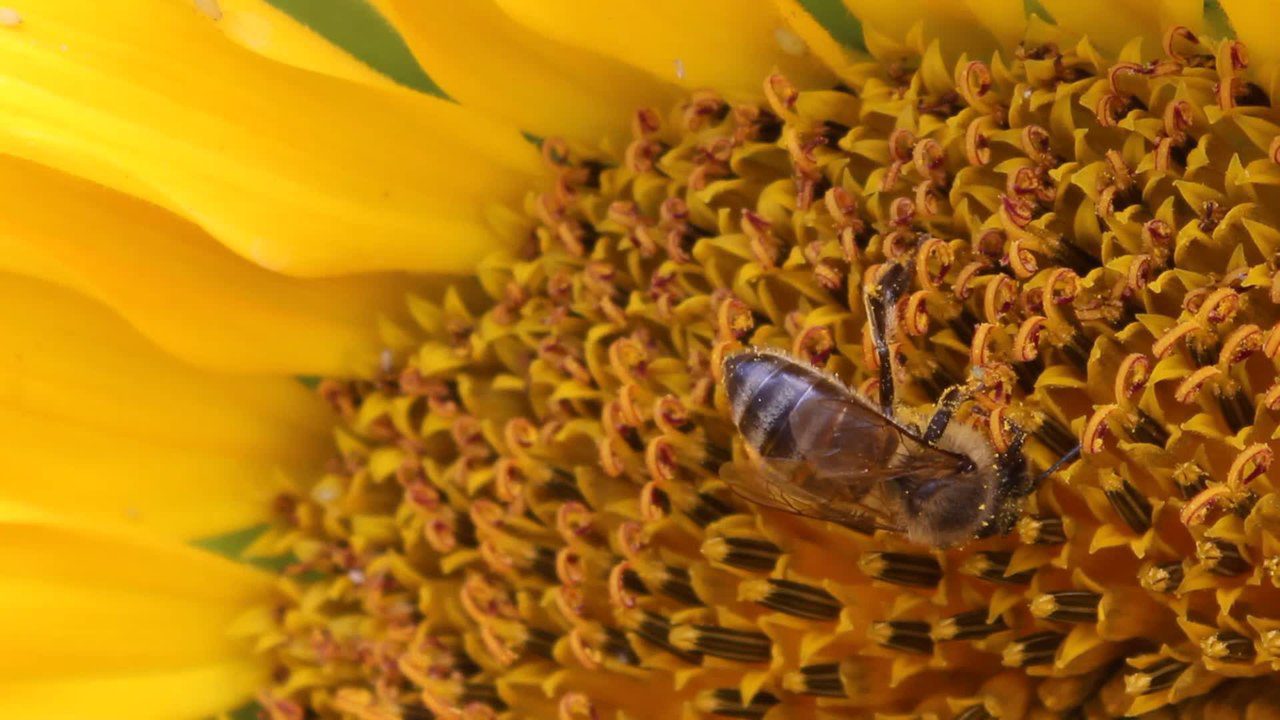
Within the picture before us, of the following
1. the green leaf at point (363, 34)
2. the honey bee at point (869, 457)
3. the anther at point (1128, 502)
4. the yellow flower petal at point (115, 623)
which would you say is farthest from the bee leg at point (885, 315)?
the yellow flower petal at point (115, 623)

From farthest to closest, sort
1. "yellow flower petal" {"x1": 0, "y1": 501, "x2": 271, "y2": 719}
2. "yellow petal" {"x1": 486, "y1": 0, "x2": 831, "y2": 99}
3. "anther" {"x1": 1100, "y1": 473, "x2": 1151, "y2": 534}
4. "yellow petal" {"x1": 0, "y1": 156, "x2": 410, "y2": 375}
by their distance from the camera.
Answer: "yellow flower petal" {"x1": 0, "y1": 501, "x2": 271, "y2": 719}
"yellow petal" {"x1": 0, "y1": 156, "x2": 410, "y2": 375}
"yellow petal" {"x1": 486, "y1": 0, "x2": 831, "y2": 99}
"anther" {"x1": 1100, "y1": 473, "x2": 1151, "y2": 534}

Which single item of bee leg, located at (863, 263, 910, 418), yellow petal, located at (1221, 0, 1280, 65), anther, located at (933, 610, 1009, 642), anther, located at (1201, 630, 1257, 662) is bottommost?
anther, located at (1201, 630, 1257, 662)

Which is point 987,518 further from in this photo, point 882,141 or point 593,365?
point 593,365

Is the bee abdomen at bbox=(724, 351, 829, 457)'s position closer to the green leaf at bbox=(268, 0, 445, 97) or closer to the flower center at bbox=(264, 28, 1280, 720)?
the flower center at bbox=(264, 28, 1280, 720)

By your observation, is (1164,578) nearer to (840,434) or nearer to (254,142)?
(840,434)

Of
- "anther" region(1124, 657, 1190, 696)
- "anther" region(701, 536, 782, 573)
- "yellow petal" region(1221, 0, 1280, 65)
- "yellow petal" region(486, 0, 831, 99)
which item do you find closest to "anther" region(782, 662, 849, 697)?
"anther" region(701, 536, 782, 573)

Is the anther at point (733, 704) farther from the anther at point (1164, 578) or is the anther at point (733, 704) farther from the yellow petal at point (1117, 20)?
the yellow petal at point (1117, 20)

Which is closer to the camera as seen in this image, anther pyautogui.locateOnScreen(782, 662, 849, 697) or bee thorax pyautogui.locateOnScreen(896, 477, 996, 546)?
bee thorax pyautogui.locateOnScreen(896, 477, 996, 546)
